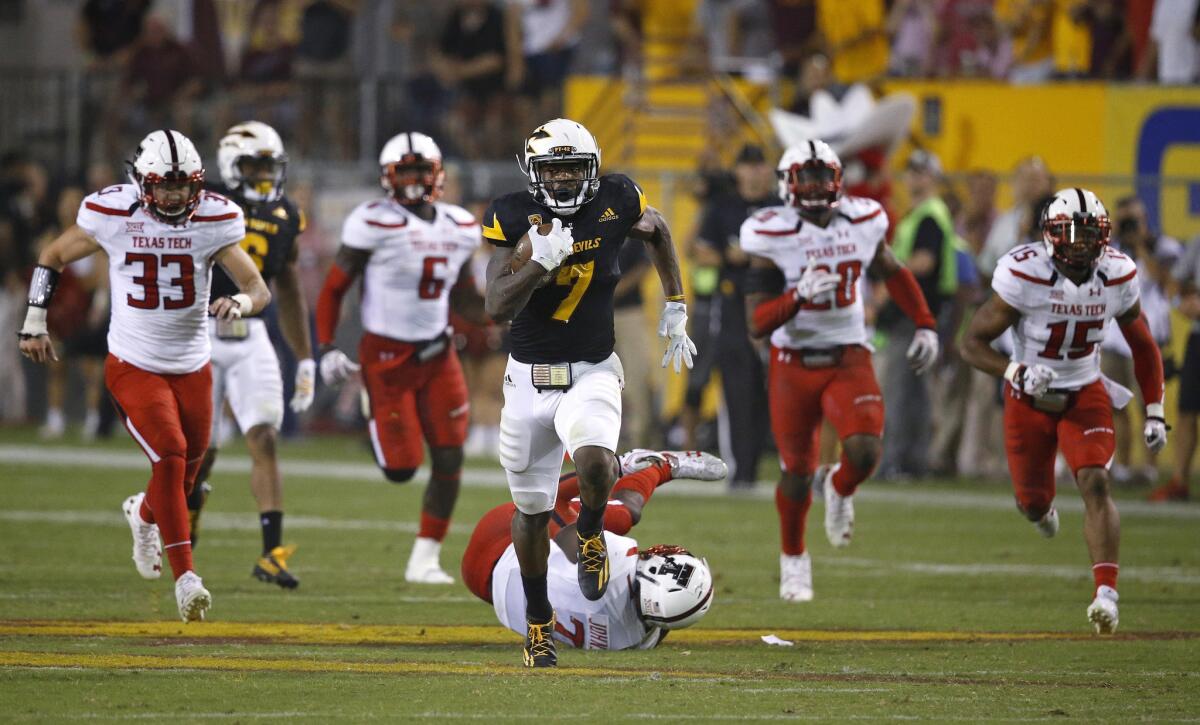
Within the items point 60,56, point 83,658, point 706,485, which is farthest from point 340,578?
point 60,56

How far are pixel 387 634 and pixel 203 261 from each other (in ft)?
5.64

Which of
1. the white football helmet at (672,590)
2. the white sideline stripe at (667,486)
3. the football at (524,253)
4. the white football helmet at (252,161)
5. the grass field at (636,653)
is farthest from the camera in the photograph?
the white sideline stripe at (667,486)

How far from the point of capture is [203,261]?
827 centimetres

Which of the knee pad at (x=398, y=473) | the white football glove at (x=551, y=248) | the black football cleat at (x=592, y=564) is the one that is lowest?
the knee pad at (x=398, y=473)

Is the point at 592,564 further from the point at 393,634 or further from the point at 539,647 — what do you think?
the point at 393,634

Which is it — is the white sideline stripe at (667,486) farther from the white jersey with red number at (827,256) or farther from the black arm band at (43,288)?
the black arm band at (43,288)

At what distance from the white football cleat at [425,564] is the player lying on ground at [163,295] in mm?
1743

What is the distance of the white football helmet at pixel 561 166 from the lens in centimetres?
716

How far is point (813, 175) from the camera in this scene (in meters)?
9.41

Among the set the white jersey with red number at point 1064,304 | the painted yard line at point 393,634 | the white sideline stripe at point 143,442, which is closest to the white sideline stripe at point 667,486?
the white jersey with red number at point 1064,304

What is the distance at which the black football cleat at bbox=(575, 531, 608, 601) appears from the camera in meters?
7.14

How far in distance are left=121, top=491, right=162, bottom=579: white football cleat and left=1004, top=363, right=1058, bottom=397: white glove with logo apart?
3757 millimetres

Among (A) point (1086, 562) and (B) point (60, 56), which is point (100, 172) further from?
(A) point (1086, 562)

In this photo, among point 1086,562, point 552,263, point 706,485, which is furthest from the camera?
point 706,485
